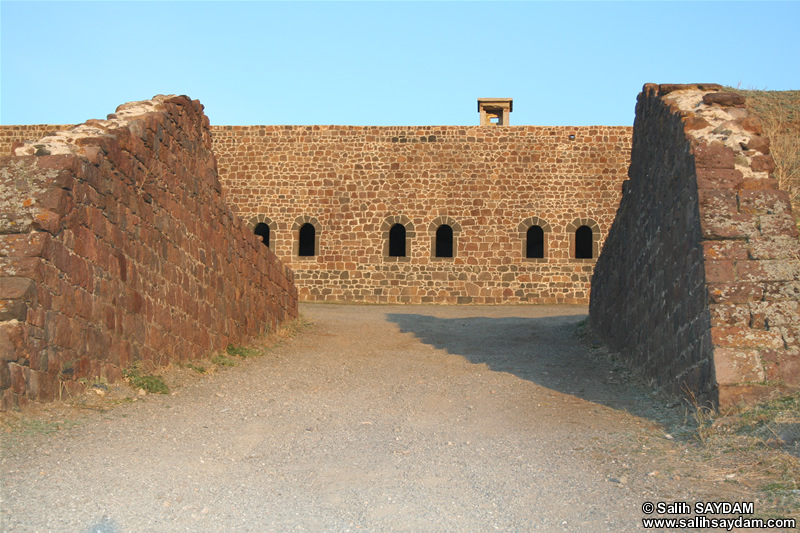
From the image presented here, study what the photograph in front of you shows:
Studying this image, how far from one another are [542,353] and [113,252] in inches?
229

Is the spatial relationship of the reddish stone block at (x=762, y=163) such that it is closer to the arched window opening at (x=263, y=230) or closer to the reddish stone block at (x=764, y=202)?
the reddish stone block at (x=764, y=202)

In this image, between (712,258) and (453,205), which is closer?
(712,258)

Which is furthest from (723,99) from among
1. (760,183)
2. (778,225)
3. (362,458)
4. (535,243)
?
(535,243)

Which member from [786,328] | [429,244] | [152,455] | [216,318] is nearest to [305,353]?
[216,318]

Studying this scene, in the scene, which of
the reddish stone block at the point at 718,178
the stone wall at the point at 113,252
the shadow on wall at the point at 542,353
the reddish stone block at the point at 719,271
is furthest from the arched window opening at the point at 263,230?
the reddish stone block at the point at 719,271

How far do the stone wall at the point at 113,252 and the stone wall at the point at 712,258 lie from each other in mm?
4986

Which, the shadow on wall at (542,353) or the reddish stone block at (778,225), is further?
the shadow on wall at (542,353)

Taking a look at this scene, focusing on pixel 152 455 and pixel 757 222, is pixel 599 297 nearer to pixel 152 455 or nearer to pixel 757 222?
pixel 757 222

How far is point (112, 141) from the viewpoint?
24.3ft

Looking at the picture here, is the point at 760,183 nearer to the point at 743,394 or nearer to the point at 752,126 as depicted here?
the point at 752,126

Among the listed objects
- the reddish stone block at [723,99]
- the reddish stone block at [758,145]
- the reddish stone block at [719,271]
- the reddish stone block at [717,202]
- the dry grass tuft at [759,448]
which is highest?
the reddish stone block at [723,99]

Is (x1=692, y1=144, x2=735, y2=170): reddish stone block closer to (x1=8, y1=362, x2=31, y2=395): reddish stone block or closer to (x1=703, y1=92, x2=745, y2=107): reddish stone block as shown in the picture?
(x1=703, y1=92, x2=745, y2=107): reddish stone block

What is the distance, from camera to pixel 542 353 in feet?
35.4

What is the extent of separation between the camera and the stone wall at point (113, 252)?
6.11 meters
